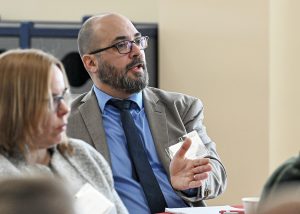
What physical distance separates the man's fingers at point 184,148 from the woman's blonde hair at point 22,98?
2.24 feet

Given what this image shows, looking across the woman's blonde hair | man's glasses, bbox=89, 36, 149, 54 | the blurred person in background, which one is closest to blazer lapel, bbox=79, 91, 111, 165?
man's glasses, bbox=89, 36, 149, 54

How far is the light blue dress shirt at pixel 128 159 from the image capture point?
2627mm

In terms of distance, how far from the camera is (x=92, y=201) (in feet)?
6.18

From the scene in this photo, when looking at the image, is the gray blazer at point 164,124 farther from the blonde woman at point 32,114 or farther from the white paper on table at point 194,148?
the blonde woman at point 32,114

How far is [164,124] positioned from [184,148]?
0.38 meters

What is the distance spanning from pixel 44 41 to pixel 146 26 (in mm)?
750

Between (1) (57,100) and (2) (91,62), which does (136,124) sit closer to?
(2) (91,62)

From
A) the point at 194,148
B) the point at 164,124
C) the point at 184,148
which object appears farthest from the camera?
the point at 164,124

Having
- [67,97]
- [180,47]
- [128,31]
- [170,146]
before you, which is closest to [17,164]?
[67,97]

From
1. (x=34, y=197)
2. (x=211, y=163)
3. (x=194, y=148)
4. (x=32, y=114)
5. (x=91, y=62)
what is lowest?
(x=211, y=163)

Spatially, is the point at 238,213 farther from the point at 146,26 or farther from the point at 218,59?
the point at 146,26

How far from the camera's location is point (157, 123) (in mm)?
2787

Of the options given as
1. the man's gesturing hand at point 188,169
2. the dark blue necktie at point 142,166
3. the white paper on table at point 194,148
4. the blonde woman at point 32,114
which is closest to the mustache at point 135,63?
the dark blue necktie at point 142,166

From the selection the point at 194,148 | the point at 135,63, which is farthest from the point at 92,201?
the point at 135,63
